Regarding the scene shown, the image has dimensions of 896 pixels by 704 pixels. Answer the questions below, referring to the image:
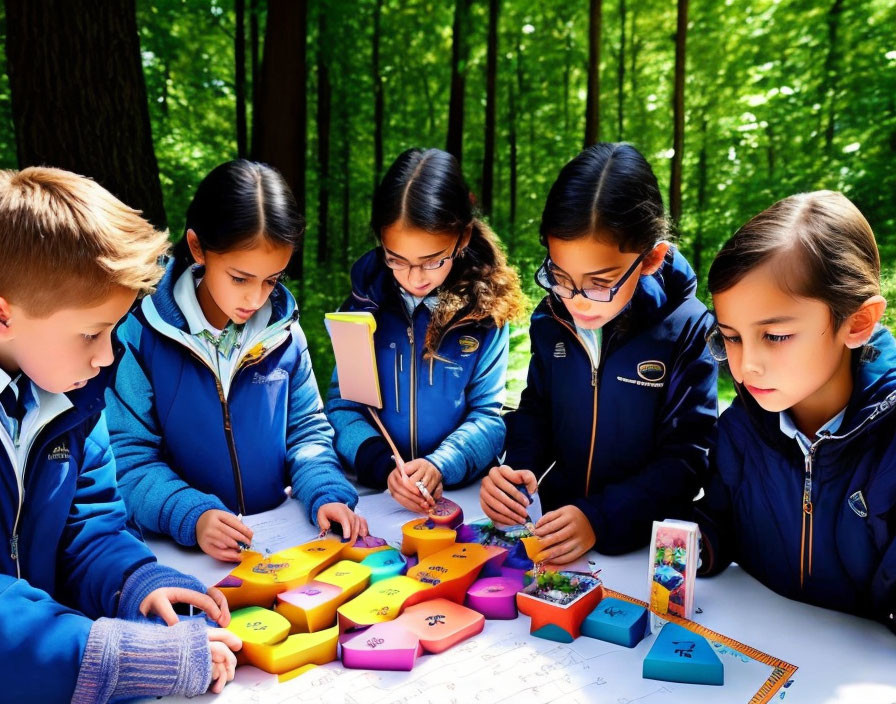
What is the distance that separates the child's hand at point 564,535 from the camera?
4.92 ft

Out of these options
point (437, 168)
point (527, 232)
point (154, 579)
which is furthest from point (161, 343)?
point (527, 232)

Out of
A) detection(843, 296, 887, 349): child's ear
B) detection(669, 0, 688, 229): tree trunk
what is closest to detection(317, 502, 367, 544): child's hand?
detection(843, 296, 887, 349): child's ear

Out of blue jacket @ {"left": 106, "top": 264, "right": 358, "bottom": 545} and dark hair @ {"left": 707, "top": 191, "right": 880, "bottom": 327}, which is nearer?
dark hair @ {"left": 707, "top": 191, "right": 880, "bottom": 327}

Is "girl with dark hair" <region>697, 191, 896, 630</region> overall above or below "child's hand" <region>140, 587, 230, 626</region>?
above

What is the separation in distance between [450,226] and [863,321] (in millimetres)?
991

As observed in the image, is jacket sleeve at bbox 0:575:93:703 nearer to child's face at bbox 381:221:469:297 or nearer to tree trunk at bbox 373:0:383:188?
child's face at bbox 381:221:469:297

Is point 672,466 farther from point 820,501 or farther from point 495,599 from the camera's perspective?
point 495,599

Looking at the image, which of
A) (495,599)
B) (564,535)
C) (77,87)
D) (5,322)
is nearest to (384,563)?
(495,599)

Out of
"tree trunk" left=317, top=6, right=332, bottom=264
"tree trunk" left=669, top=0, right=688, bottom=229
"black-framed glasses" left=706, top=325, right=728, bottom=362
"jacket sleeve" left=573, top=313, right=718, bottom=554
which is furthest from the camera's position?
"tree trunk" left=317, top=6, right=332, bottom=264

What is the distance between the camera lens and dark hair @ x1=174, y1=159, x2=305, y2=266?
68.0 inches

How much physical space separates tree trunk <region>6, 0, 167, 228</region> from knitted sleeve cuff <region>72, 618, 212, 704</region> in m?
2.32

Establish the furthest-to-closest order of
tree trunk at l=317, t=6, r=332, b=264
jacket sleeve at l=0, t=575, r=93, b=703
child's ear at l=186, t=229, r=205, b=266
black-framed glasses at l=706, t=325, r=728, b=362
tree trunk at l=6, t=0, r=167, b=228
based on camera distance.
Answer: tree trunk at l=317, t=6, r=332, b=264, tree trunk at l=6, t=0, r=167, b=228, child's ear at l=186, t=229, r=205, b=266, black-framed glasses at l=706, t=325, r=728, b=362, jacket sleeve at l=0, t=575, r=93, b=703

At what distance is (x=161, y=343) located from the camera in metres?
1.74

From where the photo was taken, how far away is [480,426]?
6.64ft
